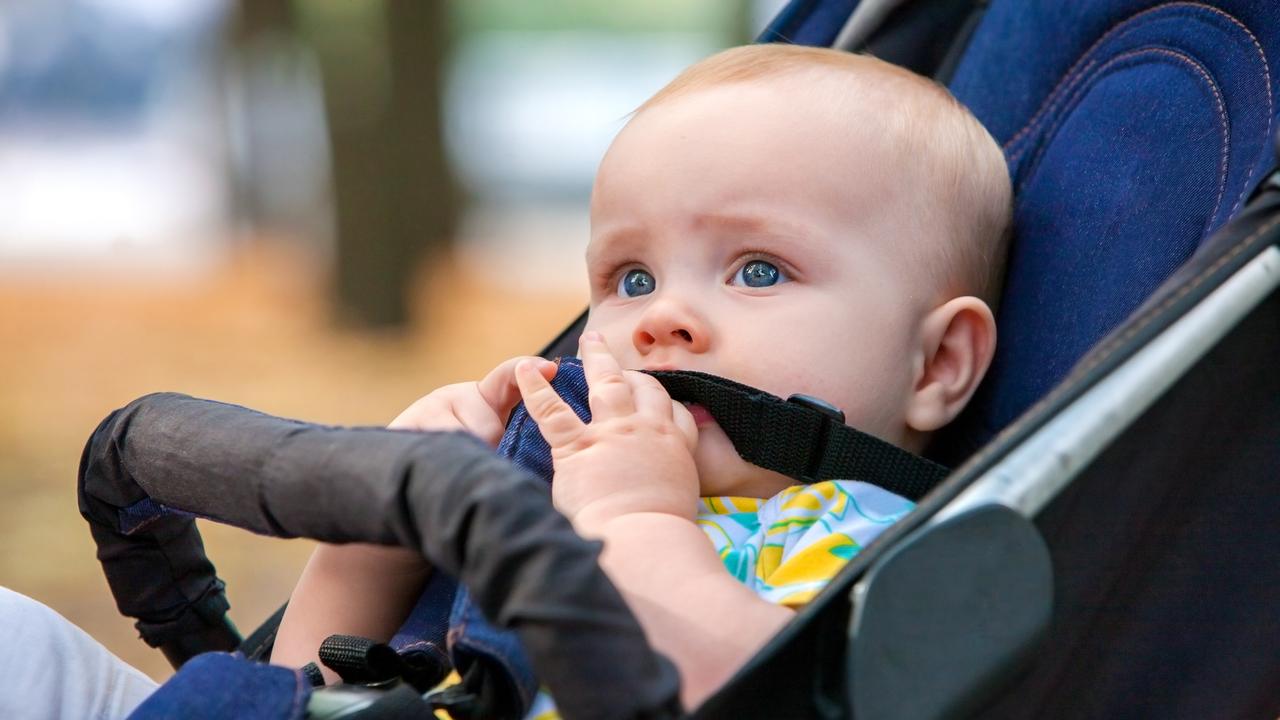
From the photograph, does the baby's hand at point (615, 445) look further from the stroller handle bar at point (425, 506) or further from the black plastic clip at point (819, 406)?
the stroller handle bar at point (425, 506)

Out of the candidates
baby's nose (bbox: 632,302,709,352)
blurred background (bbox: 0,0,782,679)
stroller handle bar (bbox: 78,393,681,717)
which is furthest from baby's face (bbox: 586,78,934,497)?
blurred background (bbox: 0,0,782,679)

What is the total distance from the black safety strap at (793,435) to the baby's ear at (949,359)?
0.15 m

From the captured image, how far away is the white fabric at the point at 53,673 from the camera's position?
3.89 feet

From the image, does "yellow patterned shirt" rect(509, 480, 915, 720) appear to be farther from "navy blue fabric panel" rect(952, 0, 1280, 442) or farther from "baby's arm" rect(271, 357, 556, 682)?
"navy blue fabric panel" rect(952, 0, 1280, 442)

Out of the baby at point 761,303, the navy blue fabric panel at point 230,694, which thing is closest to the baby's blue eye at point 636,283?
the baby at point 761,303

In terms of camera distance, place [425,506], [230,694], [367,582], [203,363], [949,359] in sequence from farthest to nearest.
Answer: [203,363], [949,359], [367,582], [230,694], [425,506]

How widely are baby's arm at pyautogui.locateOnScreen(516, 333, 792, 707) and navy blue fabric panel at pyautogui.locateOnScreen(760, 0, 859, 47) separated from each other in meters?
0.76

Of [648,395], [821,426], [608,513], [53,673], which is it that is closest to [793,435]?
[821,426]

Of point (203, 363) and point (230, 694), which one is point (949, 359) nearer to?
point (230, 694)

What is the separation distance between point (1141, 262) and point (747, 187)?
0.41m

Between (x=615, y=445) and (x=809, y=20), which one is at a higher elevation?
(x=809, y=20)

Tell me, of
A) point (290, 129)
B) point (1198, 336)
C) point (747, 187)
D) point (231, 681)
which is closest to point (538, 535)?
point (231, 681)

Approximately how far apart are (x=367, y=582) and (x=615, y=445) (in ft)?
1.03

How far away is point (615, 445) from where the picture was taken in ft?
3.92
